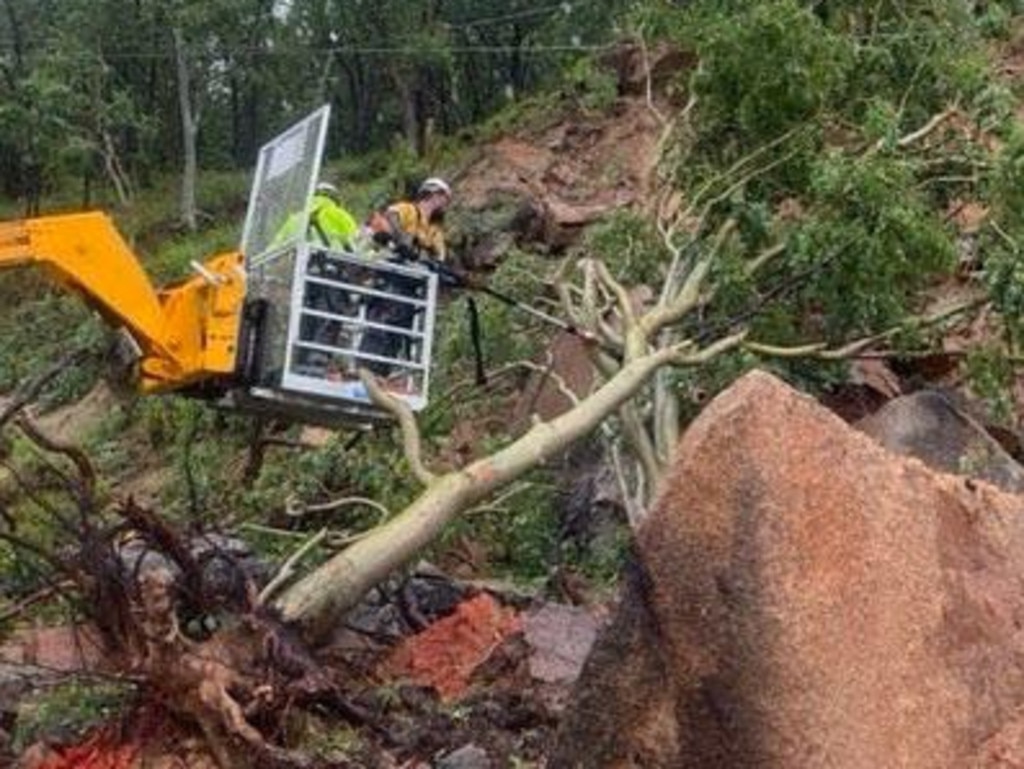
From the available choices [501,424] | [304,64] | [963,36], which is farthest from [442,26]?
[963,36]

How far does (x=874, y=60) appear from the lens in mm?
12906

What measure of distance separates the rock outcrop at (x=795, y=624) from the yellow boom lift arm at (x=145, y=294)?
3.75 m

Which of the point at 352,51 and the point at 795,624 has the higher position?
the point at 795,624

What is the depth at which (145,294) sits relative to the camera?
29.2ft

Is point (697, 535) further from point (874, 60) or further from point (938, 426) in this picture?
point (874, 60)

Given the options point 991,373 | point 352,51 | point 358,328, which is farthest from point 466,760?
point 352,51

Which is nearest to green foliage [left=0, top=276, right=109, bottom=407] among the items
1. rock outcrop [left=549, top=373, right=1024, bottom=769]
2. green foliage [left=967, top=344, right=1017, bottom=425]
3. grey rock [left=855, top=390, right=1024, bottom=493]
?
grey rock [left=855, top=390, right=1024, bottom=493]

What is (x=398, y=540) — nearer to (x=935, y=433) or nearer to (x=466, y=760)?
(x=466, y=760)

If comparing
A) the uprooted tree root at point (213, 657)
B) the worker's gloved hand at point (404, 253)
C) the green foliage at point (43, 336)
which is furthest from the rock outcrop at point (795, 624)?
the green foliage at point (43, 336)

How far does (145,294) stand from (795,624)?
4.59 meters

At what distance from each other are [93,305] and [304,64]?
31218 mm

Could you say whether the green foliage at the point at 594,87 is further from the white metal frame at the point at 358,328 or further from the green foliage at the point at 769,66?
the white metal frame at the point at 358,328

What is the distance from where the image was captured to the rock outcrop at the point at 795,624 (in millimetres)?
5414

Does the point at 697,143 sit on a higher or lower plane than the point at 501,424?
higher
